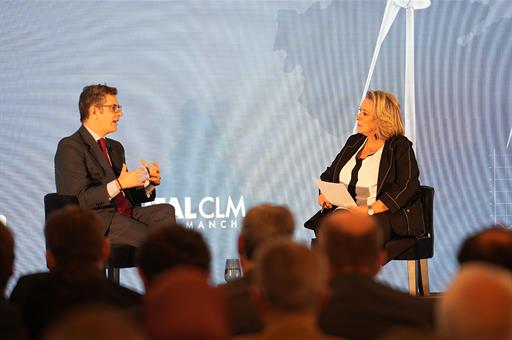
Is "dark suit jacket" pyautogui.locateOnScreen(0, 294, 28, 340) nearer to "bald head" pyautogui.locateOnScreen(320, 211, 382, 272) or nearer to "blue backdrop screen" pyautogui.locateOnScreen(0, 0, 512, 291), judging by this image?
"bald head" pyautogui.locateOnScreen(320, 211, 382, 272)

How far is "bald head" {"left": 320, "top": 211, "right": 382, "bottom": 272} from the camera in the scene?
255 cm

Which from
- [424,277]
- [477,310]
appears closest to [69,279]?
[477,310]

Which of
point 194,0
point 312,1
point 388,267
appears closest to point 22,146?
point 194,0

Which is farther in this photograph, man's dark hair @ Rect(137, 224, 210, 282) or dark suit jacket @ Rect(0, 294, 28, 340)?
man's dark hair @ Rect(137, 224, 210, 282)

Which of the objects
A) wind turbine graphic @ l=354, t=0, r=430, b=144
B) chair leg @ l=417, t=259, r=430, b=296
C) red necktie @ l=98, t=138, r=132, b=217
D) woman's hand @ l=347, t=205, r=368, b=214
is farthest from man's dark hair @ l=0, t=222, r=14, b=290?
wind turbine graphic @ l=354, t=0, r=430, b=144

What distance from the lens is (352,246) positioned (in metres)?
2.55

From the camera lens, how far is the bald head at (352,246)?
2.55 metres

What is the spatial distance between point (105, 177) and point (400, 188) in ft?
5.33

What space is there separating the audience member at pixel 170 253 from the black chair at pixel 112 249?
2.34 meters

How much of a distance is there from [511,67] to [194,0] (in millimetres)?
2354

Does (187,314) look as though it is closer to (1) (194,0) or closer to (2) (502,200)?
(1) (194,0)

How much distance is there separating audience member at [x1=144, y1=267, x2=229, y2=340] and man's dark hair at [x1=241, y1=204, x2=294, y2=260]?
1384mm

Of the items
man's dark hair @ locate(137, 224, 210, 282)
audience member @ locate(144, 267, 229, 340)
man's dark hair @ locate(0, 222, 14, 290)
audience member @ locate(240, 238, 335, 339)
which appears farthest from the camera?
man's dark hair @ locate(0, 222, 14, 290)

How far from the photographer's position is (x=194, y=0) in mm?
6090
